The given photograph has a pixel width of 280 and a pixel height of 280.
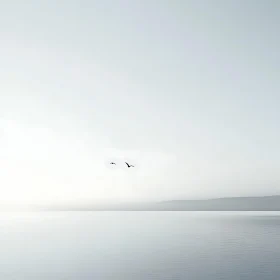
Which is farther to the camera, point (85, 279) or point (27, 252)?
point (27, 252)

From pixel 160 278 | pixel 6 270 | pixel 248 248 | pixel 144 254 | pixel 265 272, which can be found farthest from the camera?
pixel 248 248

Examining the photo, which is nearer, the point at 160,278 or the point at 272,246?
the point at 160,278

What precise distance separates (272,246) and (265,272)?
33898 mm

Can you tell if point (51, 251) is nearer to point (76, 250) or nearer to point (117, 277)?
point (76, 250)

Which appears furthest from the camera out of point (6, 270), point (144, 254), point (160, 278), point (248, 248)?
point (248, 248)

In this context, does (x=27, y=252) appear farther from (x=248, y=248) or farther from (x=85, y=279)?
(x=248, y=248)

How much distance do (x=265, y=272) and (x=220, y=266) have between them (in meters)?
7.57

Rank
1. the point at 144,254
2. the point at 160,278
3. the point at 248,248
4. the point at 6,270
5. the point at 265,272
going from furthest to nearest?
1. the point at 248,248
2. the point at 144,254
3. the point at 6,270
4. the point at 265,272
5. the point at 160,278

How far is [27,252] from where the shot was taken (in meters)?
78.5

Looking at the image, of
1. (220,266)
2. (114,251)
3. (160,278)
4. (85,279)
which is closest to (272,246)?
(220,266)

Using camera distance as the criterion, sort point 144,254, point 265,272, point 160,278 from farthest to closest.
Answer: point 144,254 < point 265,272 < point 160,278

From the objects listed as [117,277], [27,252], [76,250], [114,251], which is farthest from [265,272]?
[27,252]

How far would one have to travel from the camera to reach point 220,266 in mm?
55781

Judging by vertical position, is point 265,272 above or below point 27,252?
below
